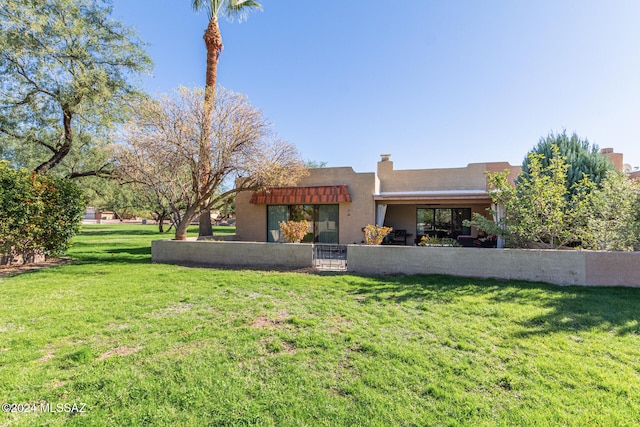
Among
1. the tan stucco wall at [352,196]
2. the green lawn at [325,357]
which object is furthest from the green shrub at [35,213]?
the tan stucco wall at [352,196]

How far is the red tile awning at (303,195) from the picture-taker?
15398mm

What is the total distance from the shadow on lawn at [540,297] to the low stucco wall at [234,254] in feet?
10.9

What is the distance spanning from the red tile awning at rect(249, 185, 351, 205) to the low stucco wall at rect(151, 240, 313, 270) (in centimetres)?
496

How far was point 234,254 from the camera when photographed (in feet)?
37.1

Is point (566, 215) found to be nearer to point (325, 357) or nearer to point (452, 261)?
point (452, 261)

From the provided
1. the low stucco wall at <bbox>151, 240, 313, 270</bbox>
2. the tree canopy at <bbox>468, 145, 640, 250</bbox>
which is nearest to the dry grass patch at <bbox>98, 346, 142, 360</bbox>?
the low stucco wall at <bbox>151, 240, 313, 270</bbox>

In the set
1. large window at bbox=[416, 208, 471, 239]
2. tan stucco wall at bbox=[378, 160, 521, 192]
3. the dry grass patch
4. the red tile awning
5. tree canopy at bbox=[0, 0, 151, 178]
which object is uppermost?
tree canopy at bbox=[0, 0, 151, 178]

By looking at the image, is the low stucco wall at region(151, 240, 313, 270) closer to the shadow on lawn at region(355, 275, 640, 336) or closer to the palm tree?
the palm tree

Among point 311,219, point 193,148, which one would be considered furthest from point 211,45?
point 311,219

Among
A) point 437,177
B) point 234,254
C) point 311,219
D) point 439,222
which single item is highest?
point 437,177

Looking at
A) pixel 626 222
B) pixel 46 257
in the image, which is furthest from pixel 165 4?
pixel 626 222

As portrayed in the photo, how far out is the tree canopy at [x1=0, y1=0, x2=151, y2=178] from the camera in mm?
11133

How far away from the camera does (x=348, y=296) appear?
23.0 feet

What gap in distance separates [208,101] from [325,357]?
501 inches
